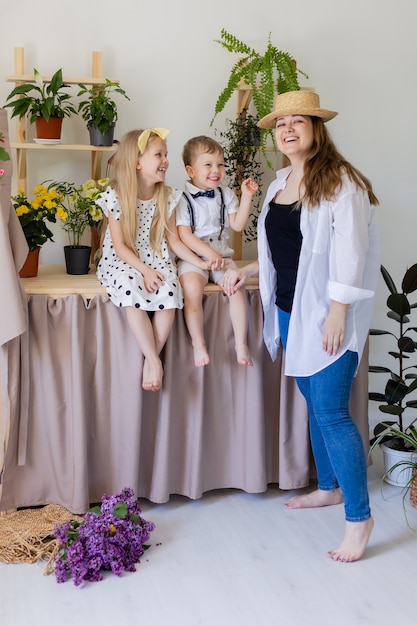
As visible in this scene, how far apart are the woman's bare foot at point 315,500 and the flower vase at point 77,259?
3.86 ft

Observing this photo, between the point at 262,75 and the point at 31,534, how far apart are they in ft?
6.37

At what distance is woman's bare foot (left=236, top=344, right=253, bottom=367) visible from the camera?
274 cm

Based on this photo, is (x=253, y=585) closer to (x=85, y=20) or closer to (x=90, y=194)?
(x=90, y=194)

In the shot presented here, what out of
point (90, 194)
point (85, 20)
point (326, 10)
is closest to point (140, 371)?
point (90, 194)

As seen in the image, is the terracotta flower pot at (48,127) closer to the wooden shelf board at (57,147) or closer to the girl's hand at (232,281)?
the wooden shelf board at (57,147)

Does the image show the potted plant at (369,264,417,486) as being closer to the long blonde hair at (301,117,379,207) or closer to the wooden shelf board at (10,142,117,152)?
the long blonde hair at (301,117,379,207)

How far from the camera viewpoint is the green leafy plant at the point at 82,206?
2.93m

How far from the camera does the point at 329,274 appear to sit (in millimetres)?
2436

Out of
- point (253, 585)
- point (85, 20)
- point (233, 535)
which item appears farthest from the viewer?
point (85, 20)

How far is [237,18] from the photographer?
11.0 ft

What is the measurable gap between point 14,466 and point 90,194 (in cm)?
104

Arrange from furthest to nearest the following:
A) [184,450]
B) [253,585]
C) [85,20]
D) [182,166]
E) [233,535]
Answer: [182,166]
[85,20]
[184,450]
[233,535]
[253,585]

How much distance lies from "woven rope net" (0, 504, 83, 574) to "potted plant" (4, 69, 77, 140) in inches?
55.5

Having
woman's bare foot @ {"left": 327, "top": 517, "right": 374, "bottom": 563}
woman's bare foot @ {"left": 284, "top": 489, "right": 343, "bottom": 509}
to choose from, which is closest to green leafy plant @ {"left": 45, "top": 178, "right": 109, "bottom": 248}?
woman's bare foot @ {"left": 284, "top": 489, "right": 343, "bottom": 509}
